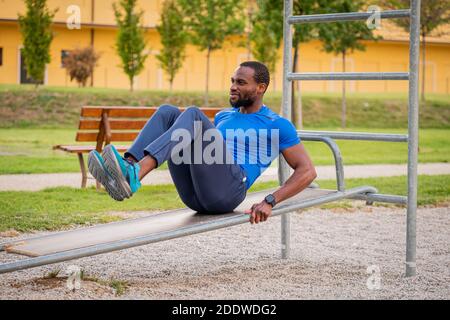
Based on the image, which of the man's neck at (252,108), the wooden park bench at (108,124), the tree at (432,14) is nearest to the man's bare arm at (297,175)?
the man's neck at (252,108)

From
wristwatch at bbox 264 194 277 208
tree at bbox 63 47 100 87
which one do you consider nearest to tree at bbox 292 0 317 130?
tree at bbox 63 47 100 87

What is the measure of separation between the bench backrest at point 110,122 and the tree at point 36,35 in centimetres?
1447

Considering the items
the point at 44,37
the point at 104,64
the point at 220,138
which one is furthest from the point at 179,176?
the point at 104,64

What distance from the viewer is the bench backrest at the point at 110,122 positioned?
30.8ft

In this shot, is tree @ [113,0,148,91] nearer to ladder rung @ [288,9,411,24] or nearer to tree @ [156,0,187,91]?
tree @ [156,0,187,91]

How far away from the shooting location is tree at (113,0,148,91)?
957 inches

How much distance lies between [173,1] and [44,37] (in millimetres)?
4160

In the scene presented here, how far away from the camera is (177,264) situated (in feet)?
17.8

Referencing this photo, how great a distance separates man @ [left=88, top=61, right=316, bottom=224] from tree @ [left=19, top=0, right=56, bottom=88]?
19360mm

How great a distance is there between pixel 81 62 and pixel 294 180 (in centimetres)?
2297

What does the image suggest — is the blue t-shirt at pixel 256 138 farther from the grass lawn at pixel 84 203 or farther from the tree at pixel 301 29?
the tree at pixel 301 29

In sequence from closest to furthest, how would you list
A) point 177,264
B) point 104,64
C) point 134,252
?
point 177,264 < point 134,252 < point 104,64
